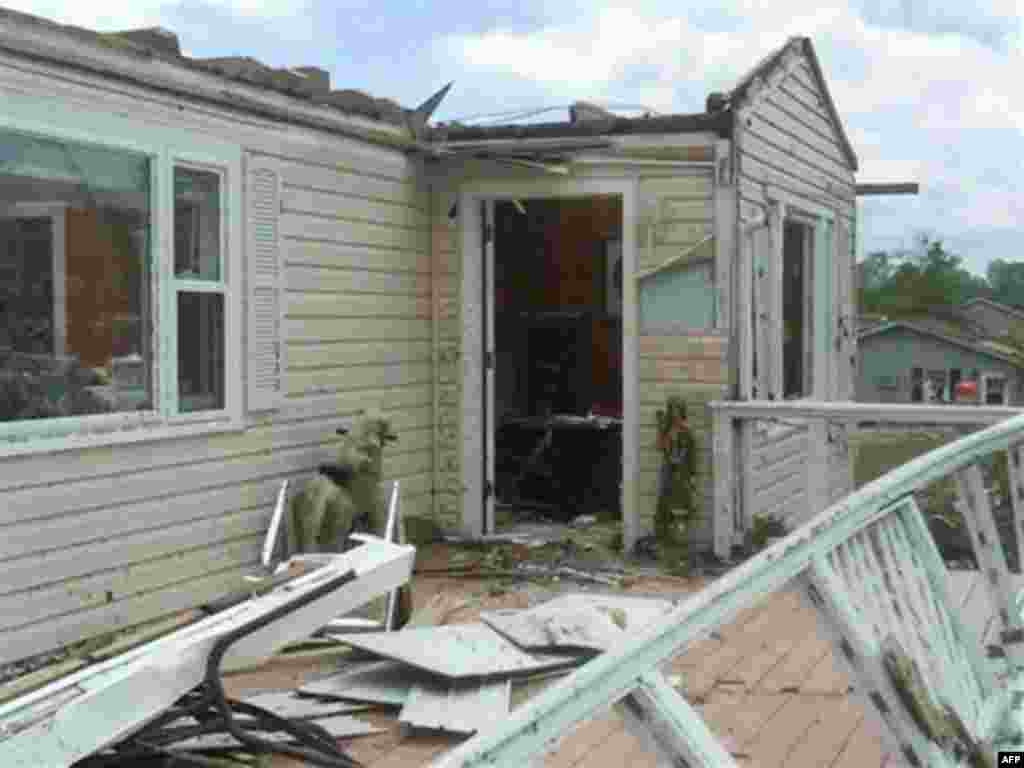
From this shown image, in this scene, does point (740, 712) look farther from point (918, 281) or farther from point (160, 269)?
point (918, 281)

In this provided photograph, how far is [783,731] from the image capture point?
4.52 meters

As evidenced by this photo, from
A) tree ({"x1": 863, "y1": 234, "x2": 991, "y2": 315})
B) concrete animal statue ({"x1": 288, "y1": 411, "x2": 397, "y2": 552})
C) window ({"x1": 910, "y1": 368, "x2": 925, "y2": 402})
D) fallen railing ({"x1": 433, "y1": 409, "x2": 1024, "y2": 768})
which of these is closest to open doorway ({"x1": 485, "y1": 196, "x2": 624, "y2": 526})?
concrete animal statue ({"x1": 288, "y1": 411, "x2": 397, "y2": 552})

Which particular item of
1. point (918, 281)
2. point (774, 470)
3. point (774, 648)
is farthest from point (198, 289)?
point (918, 281)

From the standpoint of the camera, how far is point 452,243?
27.5ft

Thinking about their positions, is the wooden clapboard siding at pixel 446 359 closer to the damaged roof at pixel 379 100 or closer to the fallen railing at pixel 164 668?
the damaged roof at pixel 379 100

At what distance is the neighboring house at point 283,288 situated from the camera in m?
5.41

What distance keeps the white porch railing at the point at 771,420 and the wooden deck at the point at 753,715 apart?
1.65 meters

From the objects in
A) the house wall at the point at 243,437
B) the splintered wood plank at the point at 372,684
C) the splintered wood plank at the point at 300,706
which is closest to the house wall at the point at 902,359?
the house wall at the point at 243,437

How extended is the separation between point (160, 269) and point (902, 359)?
37.0m

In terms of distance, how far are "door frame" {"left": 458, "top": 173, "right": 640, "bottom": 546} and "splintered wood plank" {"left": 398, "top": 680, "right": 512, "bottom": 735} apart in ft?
10.7

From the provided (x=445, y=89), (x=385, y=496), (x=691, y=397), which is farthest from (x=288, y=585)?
(x=445, y=89)

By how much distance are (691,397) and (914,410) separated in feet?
4.08

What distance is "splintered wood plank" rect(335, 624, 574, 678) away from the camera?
4.91 meters

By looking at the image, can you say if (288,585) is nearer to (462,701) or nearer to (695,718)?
(462,701)
